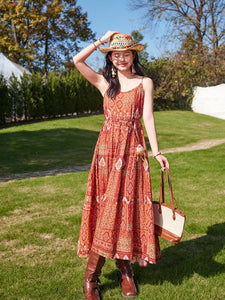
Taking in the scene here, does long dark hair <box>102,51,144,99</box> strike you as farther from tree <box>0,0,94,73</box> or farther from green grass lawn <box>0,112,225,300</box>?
tree <box>0,0,94,73</box>

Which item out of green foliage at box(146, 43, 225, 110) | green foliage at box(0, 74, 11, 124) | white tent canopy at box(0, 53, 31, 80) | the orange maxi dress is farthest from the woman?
green foliage at box(146, 43, 225, 110)

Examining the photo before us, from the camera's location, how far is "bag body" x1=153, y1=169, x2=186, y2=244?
2.63 m

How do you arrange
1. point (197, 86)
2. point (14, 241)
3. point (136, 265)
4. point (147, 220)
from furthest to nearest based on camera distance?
point (197, 86)
point (14, 241)
point (136, 265)
point (147, 220)

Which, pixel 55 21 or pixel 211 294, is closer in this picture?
pixel 211 294

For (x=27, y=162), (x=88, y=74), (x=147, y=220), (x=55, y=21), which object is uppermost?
(x=55, y=21)

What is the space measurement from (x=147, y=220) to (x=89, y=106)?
21.9 m

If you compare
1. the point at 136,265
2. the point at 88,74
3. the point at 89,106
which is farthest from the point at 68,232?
the point at 89,106

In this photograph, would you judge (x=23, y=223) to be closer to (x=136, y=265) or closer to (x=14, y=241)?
(x=14, y=241)

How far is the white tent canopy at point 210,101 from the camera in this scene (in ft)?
86.2

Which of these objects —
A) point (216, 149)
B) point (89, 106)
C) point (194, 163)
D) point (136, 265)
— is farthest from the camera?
point (89, 106)

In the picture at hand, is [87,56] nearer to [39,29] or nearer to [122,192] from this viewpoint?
[122,192]

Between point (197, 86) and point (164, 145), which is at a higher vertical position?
point (197, 86)

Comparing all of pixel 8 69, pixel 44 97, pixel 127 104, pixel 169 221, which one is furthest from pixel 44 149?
pixel 8 69

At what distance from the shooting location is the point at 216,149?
1112 cm
